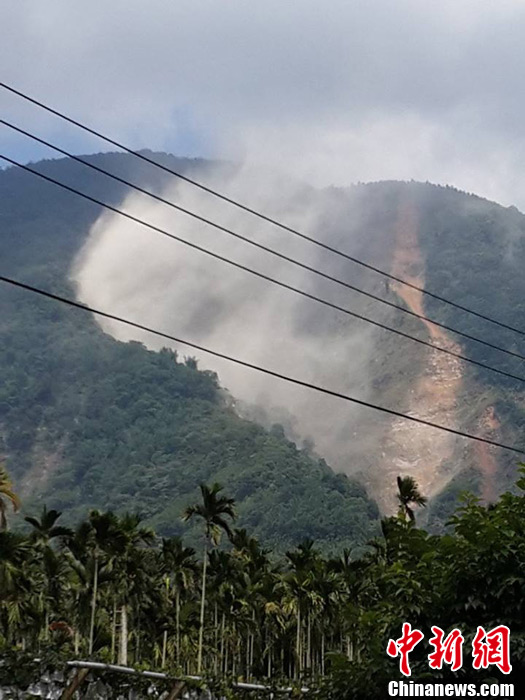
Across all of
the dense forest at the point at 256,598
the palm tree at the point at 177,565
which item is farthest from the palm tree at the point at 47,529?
the palm tree at the point at 177,565

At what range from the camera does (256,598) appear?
269ft

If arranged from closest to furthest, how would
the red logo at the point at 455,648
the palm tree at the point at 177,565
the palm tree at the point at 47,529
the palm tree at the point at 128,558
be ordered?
the red logo at the point at 455,648 < the palm tree at the point at 128,558 < the palm tree at the point at 47,529 < the palm tree at the point at 177,565

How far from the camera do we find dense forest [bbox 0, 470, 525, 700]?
55.4 ft

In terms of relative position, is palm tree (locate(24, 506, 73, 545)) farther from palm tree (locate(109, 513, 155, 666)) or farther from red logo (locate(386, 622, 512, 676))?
red logo (locate(386, 622, 512, 676))

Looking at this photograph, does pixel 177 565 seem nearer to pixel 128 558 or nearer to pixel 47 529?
pixel 128 558

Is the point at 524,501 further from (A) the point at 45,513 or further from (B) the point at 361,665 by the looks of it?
(A) the point at 45,513

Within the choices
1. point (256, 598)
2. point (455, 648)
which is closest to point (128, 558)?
point (256, 598)

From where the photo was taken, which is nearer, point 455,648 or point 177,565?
point 455,648

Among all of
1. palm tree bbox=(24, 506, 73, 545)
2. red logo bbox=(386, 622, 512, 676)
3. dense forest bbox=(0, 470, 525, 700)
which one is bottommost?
red logo bbox=(386, 622, 512, 676)

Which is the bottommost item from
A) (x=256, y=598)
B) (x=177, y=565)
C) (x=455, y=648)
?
(x=455, y=648)

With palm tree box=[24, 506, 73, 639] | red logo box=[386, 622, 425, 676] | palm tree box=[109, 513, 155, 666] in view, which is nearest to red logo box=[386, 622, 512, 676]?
red logo box=[386, 622, 425, 676]

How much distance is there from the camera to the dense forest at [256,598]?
1688cm

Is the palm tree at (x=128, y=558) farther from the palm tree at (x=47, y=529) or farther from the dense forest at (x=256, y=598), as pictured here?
the palm tree at (x=47, y=529)

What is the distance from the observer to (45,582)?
70562 millimetres
